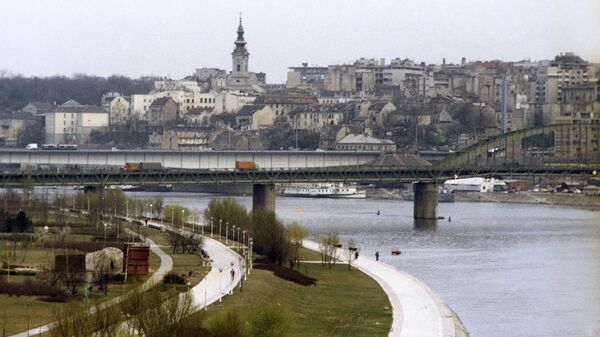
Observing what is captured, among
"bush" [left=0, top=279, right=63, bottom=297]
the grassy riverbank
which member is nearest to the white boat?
the grassy riverbank

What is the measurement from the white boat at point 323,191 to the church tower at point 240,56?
205ft

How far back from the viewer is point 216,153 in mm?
103188

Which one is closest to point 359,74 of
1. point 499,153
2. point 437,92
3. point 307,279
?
point 437,92

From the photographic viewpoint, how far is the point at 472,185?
10300 centimetres

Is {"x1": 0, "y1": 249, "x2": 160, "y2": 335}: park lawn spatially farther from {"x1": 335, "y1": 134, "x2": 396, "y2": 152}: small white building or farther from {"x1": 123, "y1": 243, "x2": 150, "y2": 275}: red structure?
{"x1": 335, "y1": 134, "x2": 396, "y2": 152}: small white building

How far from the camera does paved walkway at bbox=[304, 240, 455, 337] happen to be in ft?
112

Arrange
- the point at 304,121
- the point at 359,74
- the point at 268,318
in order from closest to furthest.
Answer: the point at 268,318, the point at 304,121, the point at 359,74

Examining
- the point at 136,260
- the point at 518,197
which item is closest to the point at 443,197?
the point at 518,197

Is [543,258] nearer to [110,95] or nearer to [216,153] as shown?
[216,153]

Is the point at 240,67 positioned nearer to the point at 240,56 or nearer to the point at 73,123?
the point at 240,56

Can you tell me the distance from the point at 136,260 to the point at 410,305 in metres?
5.81

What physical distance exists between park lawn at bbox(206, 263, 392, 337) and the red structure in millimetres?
2216

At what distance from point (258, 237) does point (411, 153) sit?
58.3 meters

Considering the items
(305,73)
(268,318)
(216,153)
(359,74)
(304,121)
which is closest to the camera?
(268,318)
